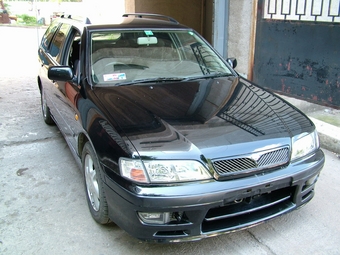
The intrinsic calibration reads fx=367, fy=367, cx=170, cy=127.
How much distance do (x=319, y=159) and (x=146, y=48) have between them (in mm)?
1987

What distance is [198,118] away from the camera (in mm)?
2848

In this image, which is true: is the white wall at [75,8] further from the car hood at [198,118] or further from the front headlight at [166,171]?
the front headlight at [166,171]

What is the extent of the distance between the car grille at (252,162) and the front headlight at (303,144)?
10 centimetres

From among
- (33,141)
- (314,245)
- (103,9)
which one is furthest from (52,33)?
(103,9)

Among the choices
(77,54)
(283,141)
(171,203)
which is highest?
(77,54)

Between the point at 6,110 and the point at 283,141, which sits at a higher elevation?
the point at 283,141

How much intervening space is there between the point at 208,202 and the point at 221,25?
18.7 ft

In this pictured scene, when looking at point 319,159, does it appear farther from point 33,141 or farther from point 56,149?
point 33,141

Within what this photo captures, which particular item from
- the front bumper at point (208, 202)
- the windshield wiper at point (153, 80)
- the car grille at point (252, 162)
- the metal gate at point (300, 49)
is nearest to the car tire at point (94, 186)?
the front bumper at point (208, 202)

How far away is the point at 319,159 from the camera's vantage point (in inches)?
113

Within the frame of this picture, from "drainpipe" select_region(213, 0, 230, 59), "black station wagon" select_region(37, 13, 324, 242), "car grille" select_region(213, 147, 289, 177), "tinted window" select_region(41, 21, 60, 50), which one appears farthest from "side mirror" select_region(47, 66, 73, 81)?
"drainpipe" select_region(213, 0, 230, 59)

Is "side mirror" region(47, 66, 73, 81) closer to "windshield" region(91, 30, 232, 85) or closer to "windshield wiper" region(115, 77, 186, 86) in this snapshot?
"windshield" region(91, 30, 232, 85)

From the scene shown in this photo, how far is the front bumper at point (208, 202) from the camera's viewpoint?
7.67 feet

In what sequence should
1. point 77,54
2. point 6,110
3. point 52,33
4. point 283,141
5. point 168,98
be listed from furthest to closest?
point 6,110, point 52,33, point 77,54, point 168,98, point 283,141
